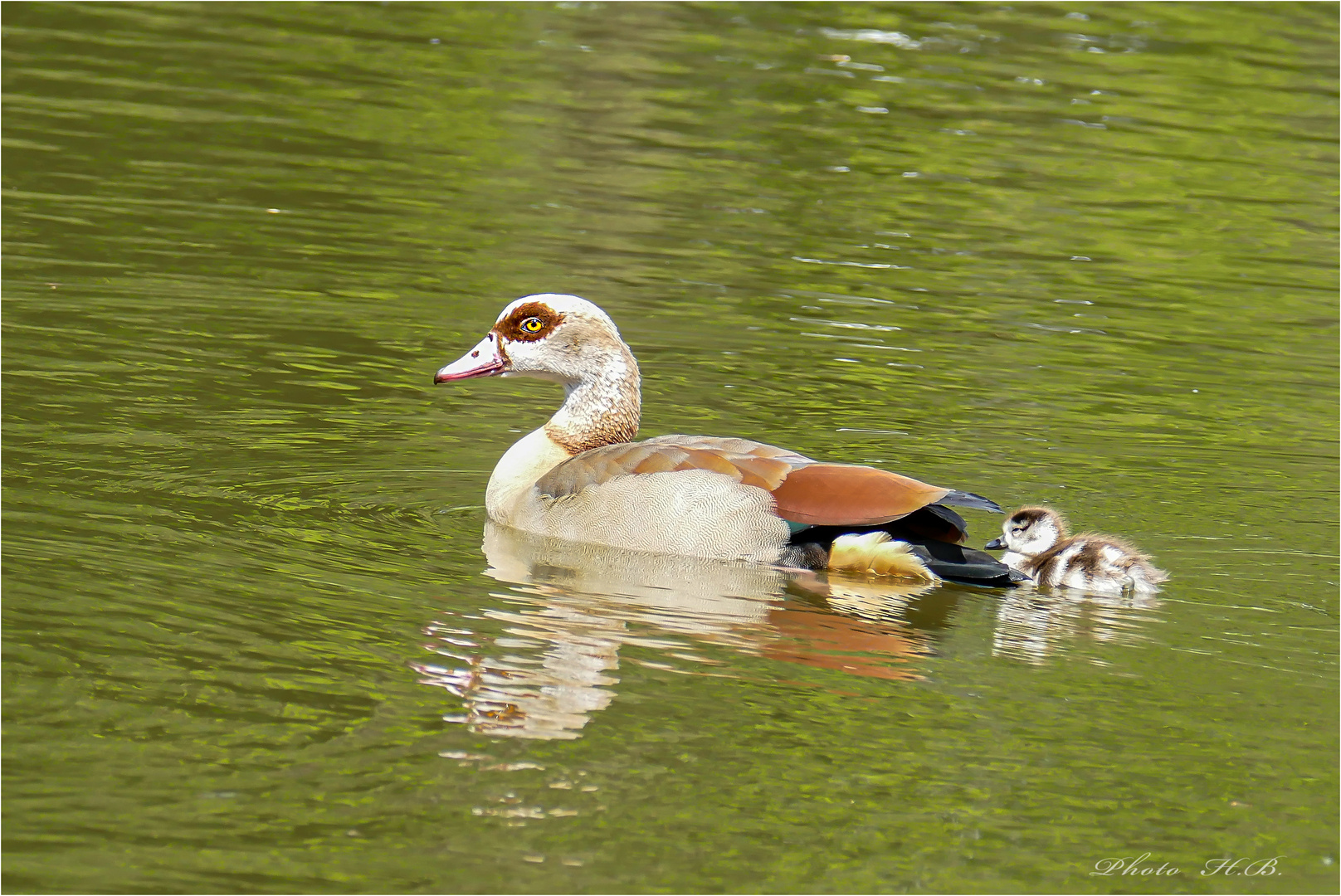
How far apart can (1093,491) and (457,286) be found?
5759 mm

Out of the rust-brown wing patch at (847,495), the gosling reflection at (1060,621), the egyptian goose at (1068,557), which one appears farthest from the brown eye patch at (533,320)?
the gosling reflection at (1060,621)

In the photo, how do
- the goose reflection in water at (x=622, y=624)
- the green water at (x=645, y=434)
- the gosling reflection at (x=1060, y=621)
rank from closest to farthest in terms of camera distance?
the green water at (x=645, y=434) < the goose reflection in water at (x=622, y=624) < the gosling reflection at (x=1060, y=621)

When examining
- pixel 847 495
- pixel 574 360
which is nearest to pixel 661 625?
pixel 847 495

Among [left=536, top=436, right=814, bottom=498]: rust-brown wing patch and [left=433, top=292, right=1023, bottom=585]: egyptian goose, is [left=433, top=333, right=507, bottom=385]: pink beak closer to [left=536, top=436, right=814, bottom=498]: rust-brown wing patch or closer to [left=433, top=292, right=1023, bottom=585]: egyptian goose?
[left=433, top=292, right=1023, bottom=585]: egyptian goose

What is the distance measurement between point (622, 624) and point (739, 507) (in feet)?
4.11

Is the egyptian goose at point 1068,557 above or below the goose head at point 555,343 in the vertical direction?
below

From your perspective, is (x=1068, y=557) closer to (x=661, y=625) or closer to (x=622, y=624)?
(x=661, y=625)

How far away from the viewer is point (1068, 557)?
29.5 feet

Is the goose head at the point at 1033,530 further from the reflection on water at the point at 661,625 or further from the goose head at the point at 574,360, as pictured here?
the goose head at the point at 574,360

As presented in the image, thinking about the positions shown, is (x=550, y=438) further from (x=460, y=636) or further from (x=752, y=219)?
(x=752, y=219)

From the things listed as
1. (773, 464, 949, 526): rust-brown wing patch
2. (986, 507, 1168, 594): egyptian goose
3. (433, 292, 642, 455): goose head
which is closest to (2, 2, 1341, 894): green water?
(986, 507, 1168, 594): egyptian goose

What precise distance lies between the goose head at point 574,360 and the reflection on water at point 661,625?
37.1 inches

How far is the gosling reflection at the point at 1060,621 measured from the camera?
7.98 meters

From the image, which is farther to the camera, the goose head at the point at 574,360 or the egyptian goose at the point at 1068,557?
the goose head at the point at 574,360
